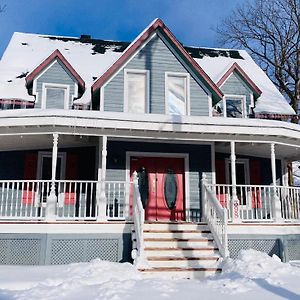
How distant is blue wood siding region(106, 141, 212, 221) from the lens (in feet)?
37.3

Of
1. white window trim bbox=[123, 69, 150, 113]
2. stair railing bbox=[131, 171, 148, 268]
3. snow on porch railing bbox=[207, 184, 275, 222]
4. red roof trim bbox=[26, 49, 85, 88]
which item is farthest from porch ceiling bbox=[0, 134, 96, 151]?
snow on porch railing bbox=[207, 184, 275, 222]

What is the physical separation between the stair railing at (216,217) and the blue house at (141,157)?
0.03 meters

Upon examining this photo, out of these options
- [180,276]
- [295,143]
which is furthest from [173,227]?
[295,143]

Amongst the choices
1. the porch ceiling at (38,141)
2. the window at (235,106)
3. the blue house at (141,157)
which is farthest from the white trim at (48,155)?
the window at (235,106)

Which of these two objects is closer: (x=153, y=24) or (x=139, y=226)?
(x=139, y=226)

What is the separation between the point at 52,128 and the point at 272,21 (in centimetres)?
2061

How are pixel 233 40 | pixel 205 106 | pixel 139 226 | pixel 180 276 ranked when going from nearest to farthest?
pixel 180 276 < pixel 139 226 < pixel 205 106 < pixel 233 40

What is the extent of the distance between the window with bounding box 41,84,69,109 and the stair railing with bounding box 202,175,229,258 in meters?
5.30

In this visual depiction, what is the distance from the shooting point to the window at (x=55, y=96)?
41.0 ft

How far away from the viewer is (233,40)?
26.6 m

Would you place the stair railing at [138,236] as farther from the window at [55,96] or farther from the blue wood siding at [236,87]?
the blue wood siding at [236,87]

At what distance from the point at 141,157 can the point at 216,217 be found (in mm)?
3217

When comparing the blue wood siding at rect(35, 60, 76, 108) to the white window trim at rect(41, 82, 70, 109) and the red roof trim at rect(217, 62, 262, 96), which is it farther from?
the red roof trim at rect(217, 62, 262, 96)

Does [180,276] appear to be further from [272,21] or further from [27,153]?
[272,21]
